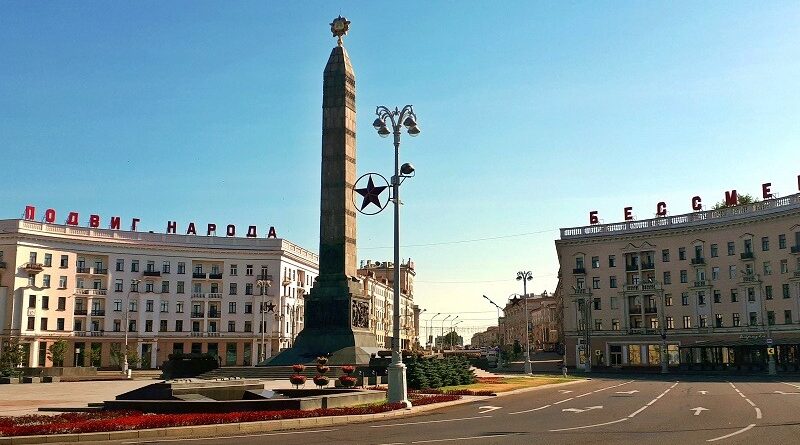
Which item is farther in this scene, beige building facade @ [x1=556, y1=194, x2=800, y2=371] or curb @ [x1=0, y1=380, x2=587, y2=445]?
beige building facade @ [x1=556, y1=194, x2=800, y2=371]

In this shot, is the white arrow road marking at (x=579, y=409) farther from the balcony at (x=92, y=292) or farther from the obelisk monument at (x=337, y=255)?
the balcony at (x=92, y=292)

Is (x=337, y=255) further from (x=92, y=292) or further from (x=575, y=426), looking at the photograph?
(x=92, y=292)

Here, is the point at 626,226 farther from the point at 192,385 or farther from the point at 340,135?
the point at 192,385

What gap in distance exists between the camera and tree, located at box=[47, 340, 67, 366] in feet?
270

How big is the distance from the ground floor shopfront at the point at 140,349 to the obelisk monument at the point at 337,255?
40.7 meters

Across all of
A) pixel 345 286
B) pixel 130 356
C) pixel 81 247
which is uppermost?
pixel 81 247

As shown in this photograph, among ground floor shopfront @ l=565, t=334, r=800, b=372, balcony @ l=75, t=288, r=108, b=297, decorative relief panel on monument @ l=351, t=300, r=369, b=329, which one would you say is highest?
balcony @ l=75, t=288, r=108, b=297

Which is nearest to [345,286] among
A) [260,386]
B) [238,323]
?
[260,386]

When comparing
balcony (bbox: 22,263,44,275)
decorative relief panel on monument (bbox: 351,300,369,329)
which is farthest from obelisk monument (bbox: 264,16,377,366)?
balcony (bbox: 22,263,44,275)

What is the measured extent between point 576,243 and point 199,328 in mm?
50193

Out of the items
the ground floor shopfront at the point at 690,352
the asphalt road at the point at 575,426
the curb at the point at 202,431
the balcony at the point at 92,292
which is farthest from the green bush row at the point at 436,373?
the balcony at the point at 92,292

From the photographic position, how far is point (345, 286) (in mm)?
46188

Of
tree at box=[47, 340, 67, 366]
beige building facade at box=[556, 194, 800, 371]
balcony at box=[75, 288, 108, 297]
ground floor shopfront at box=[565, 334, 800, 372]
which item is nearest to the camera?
ground floor shopfront at box=[565, 334, 800, 372]

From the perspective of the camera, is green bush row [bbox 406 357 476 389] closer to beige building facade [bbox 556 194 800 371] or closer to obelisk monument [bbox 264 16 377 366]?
obelisk monument [bbox 264 16 377 366]
